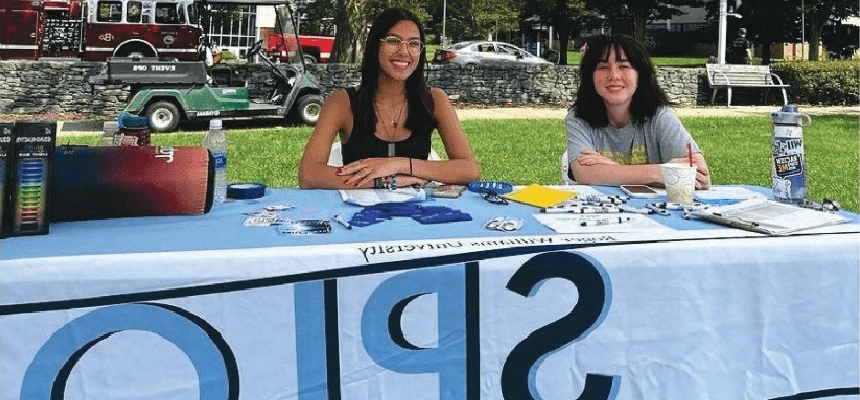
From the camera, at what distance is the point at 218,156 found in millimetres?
2494

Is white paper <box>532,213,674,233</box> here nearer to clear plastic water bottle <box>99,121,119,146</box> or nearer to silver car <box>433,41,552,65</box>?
clear plastic water bottle <box>99,121,119,146</box>

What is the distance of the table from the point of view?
183 centimetres

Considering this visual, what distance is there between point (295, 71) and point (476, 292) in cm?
1079

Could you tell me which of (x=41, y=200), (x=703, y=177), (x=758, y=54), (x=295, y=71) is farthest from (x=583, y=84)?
(x=758, y=54)

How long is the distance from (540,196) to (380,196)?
507 mm

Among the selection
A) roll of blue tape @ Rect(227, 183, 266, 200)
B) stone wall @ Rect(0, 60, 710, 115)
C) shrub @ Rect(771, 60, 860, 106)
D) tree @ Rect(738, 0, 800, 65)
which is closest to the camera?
roll of blue tape @ Rect(227, 183, 266, 200)

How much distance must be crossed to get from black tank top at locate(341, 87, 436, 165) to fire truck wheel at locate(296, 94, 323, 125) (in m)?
9.14

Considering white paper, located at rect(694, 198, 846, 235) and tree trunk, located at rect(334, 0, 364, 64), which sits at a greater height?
tree trunk, located at rect(334, 0, 364, 64)

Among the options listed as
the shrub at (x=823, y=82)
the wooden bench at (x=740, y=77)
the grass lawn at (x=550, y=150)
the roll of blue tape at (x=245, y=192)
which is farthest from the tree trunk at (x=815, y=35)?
the roll of blue tape at (x=245, y=192)

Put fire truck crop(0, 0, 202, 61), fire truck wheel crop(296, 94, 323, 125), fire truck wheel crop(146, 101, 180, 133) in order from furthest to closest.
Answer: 1. fire truck crop(0, 0, 202, 61)
2. fire truck wheel crop(296, 94, 323, 125)
3. fire truck wheel crop(146, 101, 180, 133)

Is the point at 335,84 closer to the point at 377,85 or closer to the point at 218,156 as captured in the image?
the point at 377,85

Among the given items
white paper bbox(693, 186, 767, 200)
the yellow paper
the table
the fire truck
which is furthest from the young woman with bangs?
the fire truck

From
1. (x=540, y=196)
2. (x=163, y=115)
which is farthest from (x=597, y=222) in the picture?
(x=163, y=115)

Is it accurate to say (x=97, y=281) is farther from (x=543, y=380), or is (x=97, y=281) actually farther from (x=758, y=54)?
(x=758, y=54)
